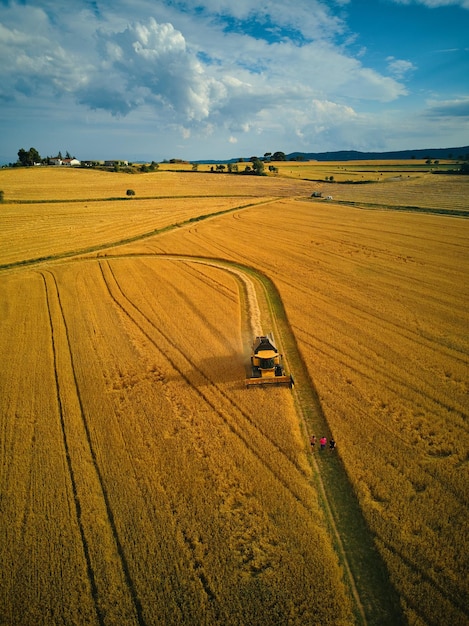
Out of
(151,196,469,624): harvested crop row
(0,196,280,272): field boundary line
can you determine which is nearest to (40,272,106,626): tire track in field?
(151,196,469,624): harvested crop row

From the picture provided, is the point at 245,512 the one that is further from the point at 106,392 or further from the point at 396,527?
the point at 106,392

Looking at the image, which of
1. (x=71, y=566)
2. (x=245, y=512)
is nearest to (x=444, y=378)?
(x=245, y=512)

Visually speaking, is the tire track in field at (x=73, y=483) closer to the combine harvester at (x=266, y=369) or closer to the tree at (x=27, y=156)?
the combine harvester at (x=266, y=369)

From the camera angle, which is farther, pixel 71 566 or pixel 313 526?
pixel 313 526

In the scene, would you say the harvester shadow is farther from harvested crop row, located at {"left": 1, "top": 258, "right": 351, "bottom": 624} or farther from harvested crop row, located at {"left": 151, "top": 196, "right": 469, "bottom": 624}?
harvested crop row, located at {"left": 151, "top": 196, "right": 469, "bottom": 624}

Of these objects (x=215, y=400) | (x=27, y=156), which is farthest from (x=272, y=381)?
(x=27, y=156)

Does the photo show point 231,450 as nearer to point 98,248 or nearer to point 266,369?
point 266,369

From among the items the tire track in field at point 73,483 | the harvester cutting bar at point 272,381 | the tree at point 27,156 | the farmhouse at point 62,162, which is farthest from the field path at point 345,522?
the farmhouse at point 62,162
